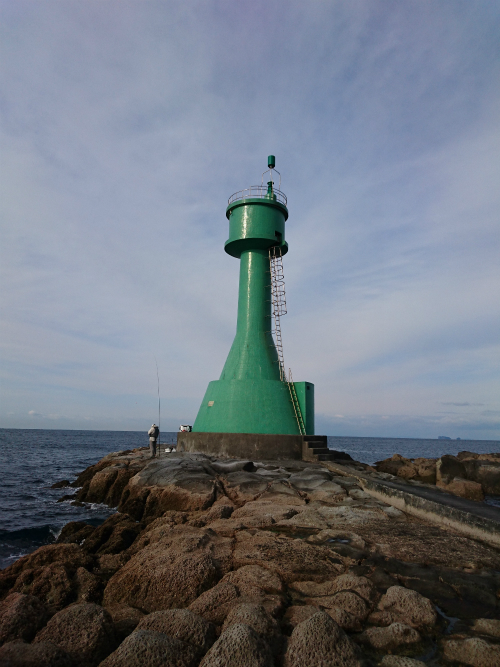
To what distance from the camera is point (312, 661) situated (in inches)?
121

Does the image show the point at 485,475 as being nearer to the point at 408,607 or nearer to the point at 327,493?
the point at 327,493

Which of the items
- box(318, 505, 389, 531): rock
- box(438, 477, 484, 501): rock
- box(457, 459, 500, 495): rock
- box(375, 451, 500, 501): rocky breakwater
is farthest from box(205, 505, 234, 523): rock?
box(457, 459, 500, 495): rock

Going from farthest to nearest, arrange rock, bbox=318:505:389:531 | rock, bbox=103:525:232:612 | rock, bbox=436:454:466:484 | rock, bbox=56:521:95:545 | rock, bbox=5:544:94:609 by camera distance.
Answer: rock, bbox=436:454:466:484 → rock, bbox=56:521:95:545 → rock, bbox=318:505:389:531 → rock, bbox=5:544:94:609 → rock, bbox=103:525:232:612

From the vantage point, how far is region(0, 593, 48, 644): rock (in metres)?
3.68

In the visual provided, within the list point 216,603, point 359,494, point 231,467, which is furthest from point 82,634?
point 231,467

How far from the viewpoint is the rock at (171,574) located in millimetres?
4543

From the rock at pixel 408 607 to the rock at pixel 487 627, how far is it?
34cm

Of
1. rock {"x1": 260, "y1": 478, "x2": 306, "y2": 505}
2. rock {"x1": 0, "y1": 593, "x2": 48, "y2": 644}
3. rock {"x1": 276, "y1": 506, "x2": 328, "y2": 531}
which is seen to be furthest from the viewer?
rock {"x1": 260, "y1": 478, "x2": 306, "y2": 505}

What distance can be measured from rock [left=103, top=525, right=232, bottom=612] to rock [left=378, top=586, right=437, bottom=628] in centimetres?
189

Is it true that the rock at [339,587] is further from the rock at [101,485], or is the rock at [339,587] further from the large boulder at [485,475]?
the large boulder at [485,475]

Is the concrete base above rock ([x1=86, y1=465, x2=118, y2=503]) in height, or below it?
above

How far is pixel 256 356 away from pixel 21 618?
12.9 m

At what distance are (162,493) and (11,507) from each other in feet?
23.5

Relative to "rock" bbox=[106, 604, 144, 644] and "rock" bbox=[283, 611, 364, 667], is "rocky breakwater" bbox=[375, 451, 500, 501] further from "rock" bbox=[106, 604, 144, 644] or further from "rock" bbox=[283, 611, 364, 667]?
"rock" bbox=[283, 611, 364, 667]
